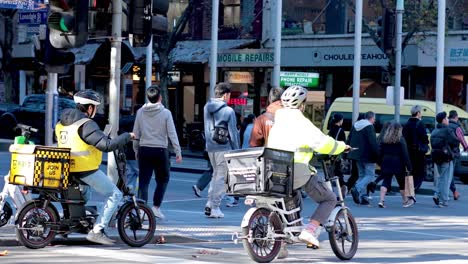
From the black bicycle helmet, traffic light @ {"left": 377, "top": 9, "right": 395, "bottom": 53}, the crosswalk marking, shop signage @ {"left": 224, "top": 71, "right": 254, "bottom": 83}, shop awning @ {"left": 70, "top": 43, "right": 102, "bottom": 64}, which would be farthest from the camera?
shop awning @ {"left": 70, "top": 43, "right": 102, "bottom": 64}

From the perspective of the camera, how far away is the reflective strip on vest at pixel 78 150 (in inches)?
463

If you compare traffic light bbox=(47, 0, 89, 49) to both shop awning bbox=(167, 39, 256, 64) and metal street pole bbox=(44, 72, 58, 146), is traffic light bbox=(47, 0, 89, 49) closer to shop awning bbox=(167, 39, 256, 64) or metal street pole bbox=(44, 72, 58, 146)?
metal street pole bbox=(44, 72, 58, 146)

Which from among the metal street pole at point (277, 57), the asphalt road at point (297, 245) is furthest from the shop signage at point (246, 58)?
the asphalt road at point (297, 245)

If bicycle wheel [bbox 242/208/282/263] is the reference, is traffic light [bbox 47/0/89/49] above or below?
above

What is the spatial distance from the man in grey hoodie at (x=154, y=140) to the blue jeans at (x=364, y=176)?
6011 millimetres

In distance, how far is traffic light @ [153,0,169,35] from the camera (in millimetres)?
12836

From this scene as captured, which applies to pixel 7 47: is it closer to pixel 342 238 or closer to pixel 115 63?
pixel 115 63

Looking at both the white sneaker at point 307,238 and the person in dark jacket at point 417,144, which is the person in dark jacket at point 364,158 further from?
the white sneaker at point 307,238

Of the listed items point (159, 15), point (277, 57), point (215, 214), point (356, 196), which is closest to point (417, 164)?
point (356, 196)

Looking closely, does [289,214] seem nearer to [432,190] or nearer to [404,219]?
[404,219]

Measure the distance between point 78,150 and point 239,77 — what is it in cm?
3075

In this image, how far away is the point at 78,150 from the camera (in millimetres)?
11797

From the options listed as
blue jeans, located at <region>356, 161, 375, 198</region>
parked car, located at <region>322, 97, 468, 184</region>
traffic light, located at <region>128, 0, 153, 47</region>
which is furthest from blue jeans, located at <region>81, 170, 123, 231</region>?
parked car, located at <region>322, 97, 468, 184</region>

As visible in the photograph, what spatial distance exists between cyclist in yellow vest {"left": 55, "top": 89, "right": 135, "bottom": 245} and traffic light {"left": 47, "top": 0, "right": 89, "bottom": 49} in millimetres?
798
